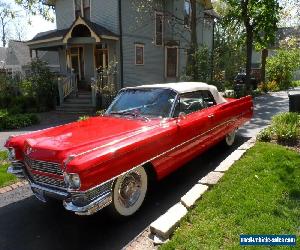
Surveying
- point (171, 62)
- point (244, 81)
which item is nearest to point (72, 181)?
point (171, 62)

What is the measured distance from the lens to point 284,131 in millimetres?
7145

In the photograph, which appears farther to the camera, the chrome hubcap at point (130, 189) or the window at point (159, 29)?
the window at point (159, 29)

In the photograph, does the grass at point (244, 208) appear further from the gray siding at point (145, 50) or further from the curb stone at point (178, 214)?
the gray siding at point (145, 50)

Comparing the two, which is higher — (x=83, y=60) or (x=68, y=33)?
(x=68, y=33)

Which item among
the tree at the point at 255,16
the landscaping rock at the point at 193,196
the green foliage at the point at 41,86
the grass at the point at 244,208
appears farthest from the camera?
the tree at the point at 255,16

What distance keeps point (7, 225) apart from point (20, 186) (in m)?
1.48

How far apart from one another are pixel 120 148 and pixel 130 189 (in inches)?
29.7

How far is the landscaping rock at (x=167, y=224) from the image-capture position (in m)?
3.77

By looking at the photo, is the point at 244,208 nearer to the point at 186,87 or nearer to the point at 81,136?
the point at 81,136

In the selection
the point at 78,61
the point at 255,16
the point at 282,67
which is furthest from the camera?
the point at 282,67

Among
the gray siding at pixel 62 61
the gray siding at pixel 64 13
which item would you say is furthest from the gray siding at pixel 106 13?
the gray siding at pixel 62 61

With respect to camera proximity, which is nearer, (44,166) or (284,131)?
(44,166)

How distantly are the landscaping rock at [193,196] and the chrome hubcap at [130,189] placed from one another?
66 cm

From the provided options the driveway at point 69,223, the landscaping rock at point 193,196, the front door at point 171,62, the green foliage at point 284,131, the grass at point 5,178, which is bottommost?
the driveway at point 69,223
